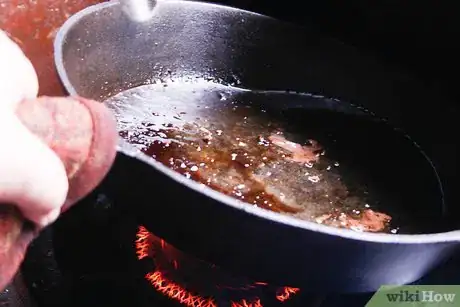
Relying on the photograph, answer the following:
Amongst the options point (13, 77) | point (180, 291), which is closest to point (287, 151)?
point (180, 291)

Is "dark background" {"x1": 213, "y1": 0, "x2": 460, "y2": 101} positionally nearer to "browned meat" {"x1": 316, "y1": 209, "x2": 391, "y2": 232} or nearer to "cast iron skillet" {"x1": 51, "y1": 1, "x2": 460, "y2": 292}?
"cast iron skillet" {"x1": 51, "y1": 1, "x2": 460, "y2": 292}

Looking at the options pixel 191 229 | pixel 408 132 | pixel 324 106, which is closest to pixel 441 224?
pixel 408 132

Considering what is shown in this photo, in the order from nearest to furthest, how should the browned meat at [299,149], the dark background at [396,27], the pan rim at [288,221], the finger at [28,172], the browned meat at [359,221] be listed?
the finger at [28,172]
the pan rim at [288,221]
the browned meat at [359,221]
the browned meat at [299,149]
the dark background at [396,27]

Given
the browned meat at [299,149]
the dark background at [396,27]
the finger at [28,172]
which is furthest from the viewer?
the dark background at [396,27]

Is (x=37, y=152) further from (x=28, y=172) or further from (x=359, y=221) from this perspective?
(x=359, y=221)

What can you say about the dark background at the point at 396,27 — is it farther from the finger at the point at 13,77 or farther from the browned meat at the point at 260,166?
the finger at the point at 13,77

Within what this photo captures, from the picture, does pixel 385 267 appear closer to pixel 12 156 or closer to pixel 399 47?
pixel 12 156

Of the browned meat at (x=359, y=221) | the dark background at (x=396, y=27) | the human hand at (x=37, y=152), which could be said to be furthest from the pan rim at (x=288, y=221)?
the dark background at (x=396, y=27)
